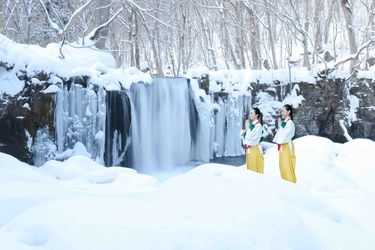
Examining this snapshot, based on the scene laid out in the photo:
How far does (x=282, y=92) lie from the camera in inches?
525

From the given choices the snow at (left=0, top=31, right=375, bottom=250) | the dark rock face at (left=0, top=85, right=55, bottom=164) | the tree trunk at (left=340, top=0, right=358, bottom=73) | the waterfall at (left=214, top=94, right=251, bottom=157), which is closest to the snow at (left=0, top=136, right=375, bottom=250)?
the snow at (left=0, top=31, right=375, bottom=250)

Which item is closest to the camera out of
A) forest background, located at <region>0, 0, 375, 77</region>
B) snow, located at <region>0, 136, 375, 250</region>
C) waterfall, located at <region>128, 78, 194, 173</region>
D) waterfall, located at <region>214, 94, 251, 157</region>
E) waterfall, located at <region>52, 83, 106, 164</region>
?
snow, located at <region>0, 136, 375, 250</region>

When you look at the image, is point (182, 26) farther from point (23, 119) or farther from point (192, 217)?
point (192, 217)

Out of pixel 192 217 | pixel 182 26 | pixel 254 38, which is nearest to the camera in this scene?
pixel 192 217

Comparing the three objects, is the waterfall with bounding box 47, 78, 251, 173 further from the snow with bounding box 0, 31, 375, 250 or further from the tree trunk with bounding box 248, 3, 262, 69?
the tree trunk with bounding box 248, 3, 262, 69

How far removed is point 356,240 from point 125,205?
2.03m

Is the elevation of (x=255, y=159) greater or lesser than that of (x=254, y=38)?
lesser

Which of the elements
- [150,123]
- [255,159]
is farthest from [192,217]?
[150,123]

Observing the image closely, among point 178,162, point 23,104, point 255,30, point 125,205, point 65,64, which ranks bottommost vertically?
point 178,162

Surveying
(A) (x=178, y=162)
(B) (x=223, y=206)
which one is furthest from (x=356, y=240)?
(A) (x=178, y=162)

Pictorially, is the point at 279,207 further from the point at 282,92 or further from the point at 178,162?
the point at 282,92

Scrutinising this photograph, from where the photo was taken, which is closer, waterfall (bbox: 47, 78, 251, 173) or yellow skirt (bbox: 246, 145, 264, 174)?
yellow skirt (bbox: 246, 145, 264, 174)

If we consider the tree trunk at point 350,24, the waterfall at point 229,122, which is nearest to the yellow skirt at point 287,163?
the waterfall at point 229,122

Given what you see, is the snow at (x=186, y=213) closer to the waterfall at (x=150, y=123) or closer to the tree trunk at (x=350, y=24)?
the waterfall at (x=150, y=123)
